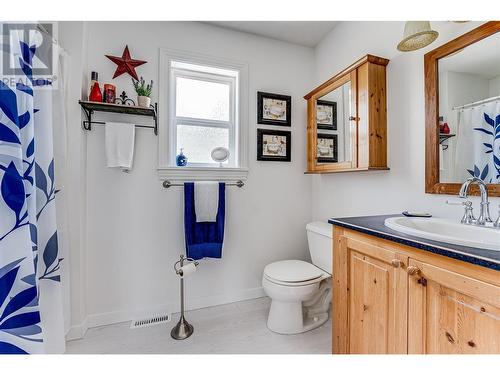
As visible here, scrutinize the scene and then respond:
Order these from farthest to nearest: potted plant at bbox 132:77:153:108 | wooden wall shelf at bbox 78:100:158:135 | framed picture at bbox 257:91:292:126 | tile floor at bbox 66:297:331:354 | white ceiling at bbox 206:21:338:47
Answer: framed picture at bbox 257:91:292:126 < white ceiling at bbox 206:21:338:47 < potted plant at bbox 132:77:153:108 < wooden wall shelf at bbox 78:100:158:135 < tile floor at bbox 66:297:331:354

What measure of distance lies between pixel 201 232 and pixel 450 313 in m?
1.50

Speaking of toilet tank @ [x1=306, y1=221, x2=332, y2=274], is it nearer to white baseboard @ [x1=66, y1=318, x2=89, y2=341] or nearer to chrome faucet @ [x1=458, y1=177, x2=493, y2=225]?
chrome faucet @ [x1=458, y1=177, x2=493, y2=225]

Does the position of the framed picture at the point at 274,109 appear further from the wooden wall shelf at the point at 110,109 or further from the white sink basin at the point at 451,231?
the white sink basin at the point at 451,231

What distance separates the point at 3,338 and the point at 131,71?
64.7 inches

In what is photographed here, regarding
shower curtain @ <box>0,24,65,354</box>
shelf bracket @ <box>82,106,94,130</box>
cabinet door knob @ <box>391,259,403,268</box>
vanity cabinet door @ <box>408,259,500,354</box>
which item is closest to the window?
shelf bracket @ <box>82,106,94,130</box>

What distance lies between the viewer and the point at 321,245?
1796 millimetres

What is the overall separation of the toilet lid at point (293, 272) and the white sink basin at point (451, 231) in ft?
2.34

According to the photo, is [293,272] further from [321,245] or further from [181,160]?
[181,160]

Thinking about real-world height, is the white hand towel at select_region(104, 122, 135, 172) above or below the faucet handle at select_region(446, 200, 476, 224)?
above

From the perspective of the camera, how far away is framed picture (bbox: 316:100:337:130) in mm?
1835

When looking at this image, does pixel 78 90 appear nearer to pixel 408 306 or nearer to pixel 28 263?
pixel 28 263

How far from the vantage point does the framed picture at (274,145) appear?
6.87 ft

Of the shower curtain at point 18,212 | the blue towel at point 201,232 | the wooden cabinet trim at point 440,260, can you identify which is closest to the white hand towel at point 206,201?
the blue towel at point 201,232

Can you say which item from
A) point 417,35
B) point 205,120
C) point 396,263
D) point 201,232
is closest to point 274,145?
point 205,120
